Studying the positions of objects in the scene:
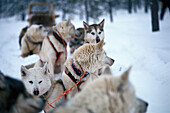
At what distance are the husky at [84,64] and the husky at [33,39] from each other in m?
3.76

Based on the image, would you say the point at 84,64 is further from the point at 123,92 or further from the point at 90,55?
the point at 123,92

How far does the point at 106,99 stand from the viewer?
1028 mm

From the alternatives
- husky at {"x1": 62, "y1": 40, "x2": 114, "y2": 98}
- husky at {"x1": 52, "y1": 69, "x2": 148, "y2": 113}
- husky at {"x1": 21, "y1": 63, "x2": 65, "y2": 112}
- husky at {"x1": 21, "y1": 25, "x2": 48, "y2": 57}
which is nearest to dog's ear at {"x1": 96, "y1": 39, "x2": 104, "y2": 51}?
husky at {"x1": 62, "y1": 40, "x2": 114, "y2": 98}

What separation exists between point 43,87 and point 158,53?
442cm

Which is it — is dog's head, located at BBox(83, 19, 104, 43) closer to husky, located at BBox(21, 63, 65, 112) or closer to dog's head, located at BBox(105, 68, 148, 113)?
husky, located at BBox(21, 63, 65, 112)

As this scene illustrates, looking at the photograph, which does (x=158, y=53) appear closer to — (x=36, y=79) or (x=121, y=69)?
(x=121, y=69)

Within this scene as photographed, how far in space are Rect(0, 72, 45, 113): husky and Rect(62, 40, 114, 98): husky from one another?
51.2 inches

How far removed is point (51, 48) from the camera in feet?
14.0

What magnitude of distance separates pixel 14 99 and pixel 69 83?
1500 mm

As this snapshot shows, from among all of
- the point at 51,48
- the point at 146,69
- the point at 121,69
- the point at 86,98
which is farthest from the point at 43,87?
the point at 146,69

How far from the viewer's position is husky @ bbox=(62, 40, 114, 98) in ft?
8.57

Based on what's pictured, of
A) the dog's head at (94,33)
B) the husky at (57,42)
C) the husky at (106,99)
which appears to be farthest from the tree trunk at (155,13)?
the husky at (106,99)

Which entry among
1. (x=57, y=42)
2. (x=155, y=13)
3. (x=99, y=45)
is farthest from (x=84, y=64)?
(x=155, y=13)

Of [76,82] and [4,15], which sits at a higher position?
[4,15]
